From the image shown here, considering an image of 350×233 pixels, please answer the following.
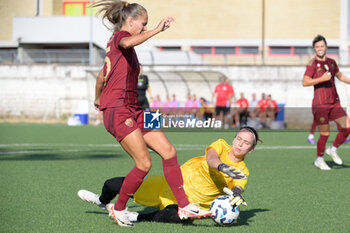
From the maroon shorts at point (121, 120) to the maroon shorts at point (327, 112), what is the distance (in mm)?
5958

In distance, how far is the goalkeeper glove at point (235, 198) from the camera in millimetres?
5297

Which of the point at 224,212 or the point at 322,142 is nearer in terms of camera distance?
the point at 224,212

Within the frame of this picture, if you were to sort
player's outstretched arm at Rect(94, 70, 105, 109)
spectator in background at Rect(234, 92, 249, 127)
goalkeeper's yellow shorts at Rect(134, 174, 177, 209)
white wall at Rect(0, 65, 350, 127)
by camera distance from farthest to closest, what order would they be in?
1. white wall at Rect(0, 65, 350, 127)
2. spectator in background at Rect(234, 92, 249, 127)
3. goalkeeper's yellow shorts at Rect(134, 174, 177, 209)
4. player's outstretched arm at Rect(94, 70, 105, 109)

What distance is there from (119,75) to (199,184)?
133cm

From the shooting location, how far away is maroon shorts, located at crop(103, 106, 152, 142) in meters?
5.37

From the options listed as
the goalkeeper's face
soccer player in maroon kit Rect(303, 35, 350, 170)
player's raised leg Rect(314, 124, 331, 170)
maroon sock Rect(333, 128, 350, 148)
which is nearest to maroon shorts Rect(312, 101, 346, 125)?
soccer player in maroon kit Rect(303, 35, 350, 170)

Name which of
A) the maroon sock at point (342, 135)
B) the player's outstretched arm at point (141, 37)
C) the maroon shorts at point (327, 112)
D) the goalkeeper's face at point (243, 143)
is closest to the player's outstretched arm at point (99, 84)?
the player's outstretched arm at point (141, 37)

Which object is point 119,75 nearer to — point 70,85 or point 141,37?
point 141,37

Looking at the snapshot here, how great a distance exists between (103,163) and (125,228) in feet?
19.7

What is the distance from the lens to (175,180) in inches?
216

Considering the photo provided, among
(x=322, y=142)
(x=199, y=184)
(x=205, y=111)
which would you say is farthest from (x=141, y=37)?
(x=205, y=111)

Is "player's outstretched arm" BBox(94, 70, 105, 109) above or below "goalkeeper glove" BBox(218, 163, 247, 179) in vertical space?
above

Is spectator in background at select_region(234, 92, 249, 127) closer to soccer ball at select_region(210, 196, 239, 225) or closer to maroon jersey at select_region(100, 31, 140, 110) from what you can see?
soccer ball at select_region(210, 196, 239, 225)

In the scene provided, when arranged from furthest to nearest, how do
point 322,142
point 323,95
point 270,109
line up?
point 270,109, point 322,142, point 323,95
